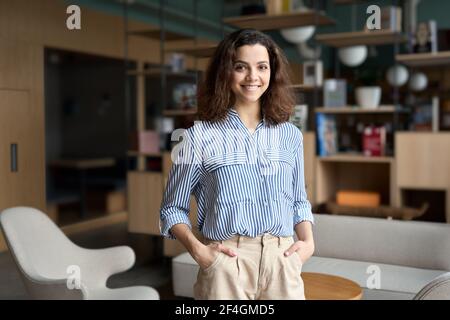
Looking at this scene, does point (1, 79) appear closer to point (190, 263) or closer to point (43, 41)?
point (43, 41)

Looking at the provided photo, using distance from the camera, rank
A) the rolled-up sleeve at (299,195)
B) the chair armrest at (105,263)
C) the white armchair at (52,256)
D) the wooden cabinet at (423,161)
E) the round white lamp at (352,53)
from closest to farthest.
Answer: the rolled-up sleeve at (299,195) < the white armchair at (52,256) < the chair armrest at (105,263) < the wooden cabinet at (423,161) < the round white lamp at (352,53)

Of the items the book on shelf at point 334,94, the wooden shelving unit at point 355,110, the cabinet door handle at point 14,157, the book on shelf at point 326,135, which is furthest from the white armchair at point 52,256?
the book on shelf at point 334,94

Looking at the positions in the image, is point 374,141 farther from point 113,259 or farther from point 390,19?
point 113,259

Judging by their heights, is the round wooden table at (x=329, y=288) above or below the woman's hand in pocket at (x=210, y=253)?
below

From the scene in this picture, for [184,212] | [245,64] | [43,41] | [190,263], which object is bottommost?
[190,263]

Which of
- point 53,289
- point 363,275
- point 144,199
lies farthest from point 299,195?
point 144,199

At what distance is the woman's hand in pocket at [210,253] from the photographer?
96 cm

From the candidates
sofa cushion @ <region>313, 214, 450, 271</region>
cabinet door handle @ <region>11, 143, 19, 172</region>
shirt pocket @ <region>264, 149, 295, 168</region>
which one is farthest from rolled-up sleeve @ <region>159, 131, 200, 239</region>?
sofa cushion @ <region>313, 214, 450, 271</region>

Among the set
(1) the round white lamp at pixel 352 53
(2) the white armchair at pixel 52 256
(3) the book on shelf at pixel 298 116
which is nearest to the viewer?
(3) the book on shelf at pixel 298 116

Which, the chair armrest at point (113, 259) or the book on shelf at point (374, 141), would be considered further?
the book on shelf at point (374, 141)

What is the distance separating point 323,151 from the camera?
3.28m

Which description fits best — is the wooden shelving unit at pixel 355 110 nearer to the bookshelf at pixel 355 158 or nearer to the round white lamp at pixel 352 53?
the bookshelf at pixel 355 158
